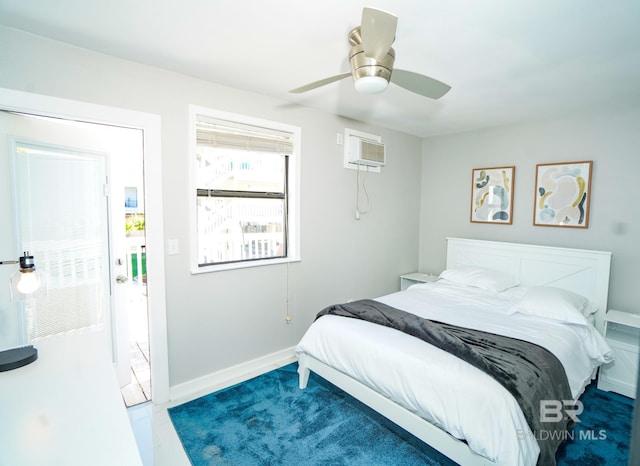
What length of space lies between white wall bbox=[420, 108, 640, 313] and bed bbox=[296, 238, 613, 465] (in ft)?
0.61

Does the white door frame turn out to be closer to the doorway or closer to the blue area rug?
the doorway

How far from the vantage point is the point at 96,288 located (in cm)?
250

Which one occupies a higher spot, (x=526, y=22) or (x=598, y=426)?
(x=526, y=22)

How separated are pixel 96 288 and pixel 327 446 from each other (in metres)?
2.06

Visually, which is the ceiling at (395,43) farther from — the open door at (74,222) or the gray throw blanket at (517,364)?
the gray throw blanket at (517,364)

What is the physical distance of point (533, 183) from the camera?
346 cm

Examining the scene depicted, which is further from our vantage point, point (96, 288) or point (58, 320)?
point (96, 288)

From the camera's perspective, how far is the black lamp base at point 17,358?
1.33 meters

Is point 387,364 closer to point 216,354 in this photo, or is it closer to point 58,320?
point 216,354

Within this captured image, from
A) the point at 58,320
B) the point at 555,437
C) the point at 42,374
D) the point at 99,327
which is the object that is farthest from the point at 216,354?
the point at 555,437

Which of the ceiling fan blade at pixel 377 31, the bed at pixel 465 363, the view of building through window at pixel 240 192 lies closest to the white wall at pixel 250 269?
the view of building through window at pixel 240 192

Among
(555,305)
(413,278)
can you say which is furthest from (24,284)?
(413,278)

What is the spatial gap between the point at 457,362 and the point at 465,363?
0.14 ft

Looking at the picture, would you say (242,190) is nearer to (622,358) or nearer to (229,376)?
(229,376)
